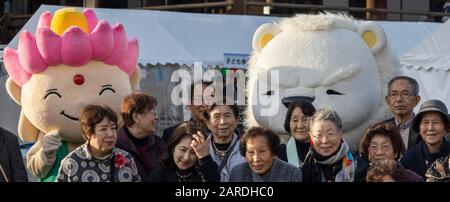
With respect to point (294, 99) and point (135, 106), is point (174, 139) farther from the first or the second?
point (294, 99)

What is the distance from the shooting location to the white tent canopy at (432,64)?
9125 millimetres

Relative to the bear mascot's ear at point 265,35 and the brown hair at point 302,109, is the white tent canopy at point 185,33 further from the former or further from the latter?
the brown hair at point 302,109

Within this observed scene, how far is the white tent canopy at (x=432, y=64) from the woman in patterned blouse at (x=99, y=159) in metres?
5.74

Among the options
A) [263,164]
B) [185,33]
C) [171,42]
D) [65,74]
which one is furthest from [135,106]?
[185,33]

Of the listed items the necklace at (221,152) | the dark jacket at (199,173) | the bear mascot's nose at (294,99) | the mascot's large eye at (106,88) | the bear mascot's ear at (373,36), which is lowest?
the dark jacket at (199,173)

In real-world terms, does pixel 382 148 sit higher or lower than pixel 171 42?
lower

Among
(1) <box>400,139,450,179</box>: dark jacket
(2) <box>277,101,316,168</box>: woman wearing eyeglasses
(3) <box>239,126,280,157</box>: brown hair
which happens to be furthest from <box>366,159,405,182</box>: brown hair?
(2) <box>277,101,316,168</box>: woman wearing eyeglasses

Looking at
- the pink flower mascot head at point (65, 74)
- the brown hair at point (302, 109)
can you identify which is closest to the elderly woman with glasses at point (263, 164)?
the brown hair at point (302, 109)

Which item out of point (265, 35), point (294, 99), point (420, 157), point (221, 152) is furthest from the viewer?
point (265, 35)

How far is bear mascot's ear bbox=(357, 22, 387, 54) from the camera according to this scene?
539cm

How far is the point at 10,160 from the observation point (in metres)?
4.60

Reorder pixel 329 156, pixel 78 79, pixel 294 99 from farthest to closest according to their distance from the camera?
1. pixel 294 99
2. pixel 78 79
3. pixel 329 156

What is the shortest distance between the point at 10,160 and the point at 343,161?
6.12ft
